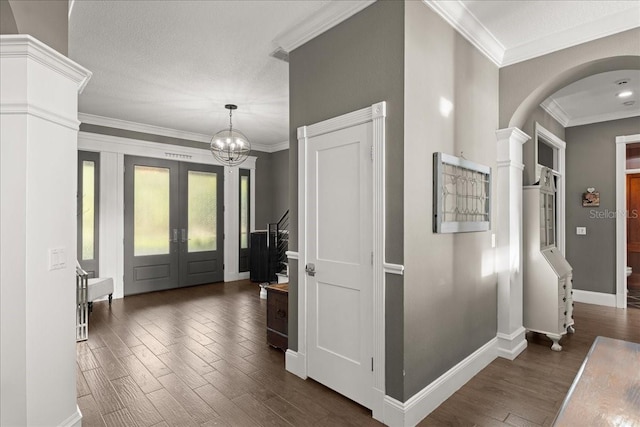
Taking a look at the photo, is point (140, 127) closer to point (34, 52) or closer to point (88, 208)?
point (88, 208)

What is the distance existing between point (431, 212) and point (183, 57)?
2848 millimetres

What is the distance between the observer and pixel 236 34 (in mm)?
3016

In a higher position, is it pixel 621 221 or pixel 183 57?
pixel 183 57

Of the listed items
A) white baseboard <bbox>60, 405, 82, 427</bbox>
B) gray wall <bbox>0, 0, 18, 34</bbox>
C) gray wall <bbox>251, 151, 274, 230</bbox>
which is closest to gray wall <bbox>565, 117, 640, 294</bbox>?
gray wall <bbox>251, 151, 274, 230</bbox>

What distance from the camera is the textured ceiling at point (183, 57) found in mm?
2688

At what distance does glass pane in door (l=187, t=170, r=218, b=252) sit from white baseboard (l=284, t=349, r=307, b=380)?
429cm

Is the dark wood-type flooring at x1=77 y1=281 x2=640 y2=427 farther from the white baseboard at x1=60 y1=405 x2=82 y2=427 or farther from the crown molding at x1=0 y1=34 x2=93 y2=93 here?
the crown molding at x1=0 y1=34 x2=93 y2=93

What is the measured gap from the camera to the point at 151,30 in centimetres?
296

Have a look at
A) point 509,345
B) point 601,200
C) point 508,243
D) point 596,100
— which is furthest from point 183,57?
point 601,200

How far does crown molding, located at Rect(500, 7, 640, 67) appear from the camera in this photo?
269 centimetres

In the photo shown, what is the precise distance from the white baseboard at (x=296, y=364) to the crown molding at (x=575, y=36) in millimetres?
3393

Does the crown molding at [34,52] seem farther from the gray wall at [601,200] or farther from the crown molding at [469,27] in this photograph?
the gray wall at [601,200]

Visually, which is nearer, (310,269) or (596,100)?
(310,269)

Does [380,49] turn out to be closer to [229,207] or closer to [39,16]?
[39,16]
